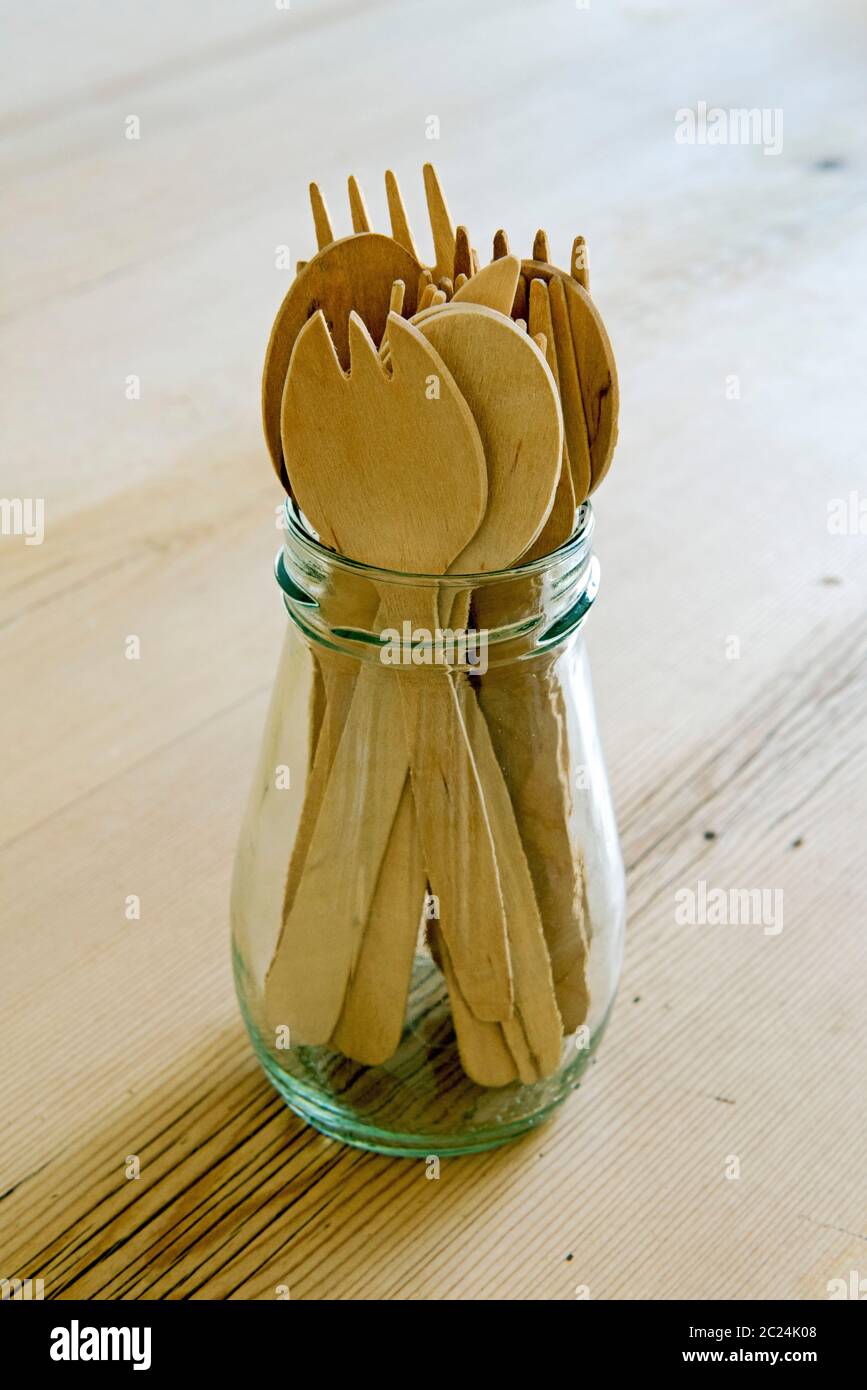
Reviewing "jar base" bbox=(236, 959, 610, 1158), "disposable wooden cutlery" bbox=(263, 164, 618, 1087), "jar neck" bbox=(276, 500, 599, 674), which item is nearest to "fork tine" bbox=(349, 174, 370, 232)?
"disposable wooden cutlery" bbox=(263, 164, 618, 1087)

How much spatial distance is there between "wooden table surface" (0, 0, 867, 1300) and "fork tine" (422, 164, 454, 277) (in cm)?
25

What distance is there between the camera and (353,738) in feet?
1.20

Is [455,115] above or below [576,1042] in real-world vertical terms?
above

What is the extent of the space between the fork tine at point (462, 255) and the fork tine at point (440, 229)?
14mm

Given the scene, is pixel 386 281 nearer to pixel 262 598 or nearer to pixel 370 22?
pixel 262 598

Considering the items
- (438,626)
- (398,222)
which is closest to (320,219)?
(398,222)

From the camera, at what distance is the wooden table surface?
1.39 ft

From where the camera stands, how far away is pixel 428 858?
0.37 m

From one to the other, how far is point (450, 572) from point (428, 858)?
0.08 m

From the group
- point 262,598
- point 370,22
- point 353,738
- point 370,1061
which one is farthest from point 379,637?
point 370,22

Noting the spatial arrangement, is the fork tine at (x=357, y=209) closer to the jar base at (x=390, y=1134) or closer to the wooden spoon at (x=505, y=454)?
the wooden spoon at (x=505, y=454)

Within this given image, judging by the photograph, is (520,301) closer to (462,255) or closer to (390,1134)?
(462,255)

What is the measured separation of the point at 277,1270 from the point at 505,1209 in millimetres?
69

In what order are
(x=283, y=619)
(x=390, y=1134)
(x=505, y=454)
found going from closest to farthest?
(x=505, y=454), (x=390, y=1134), (x=283, y=619)
